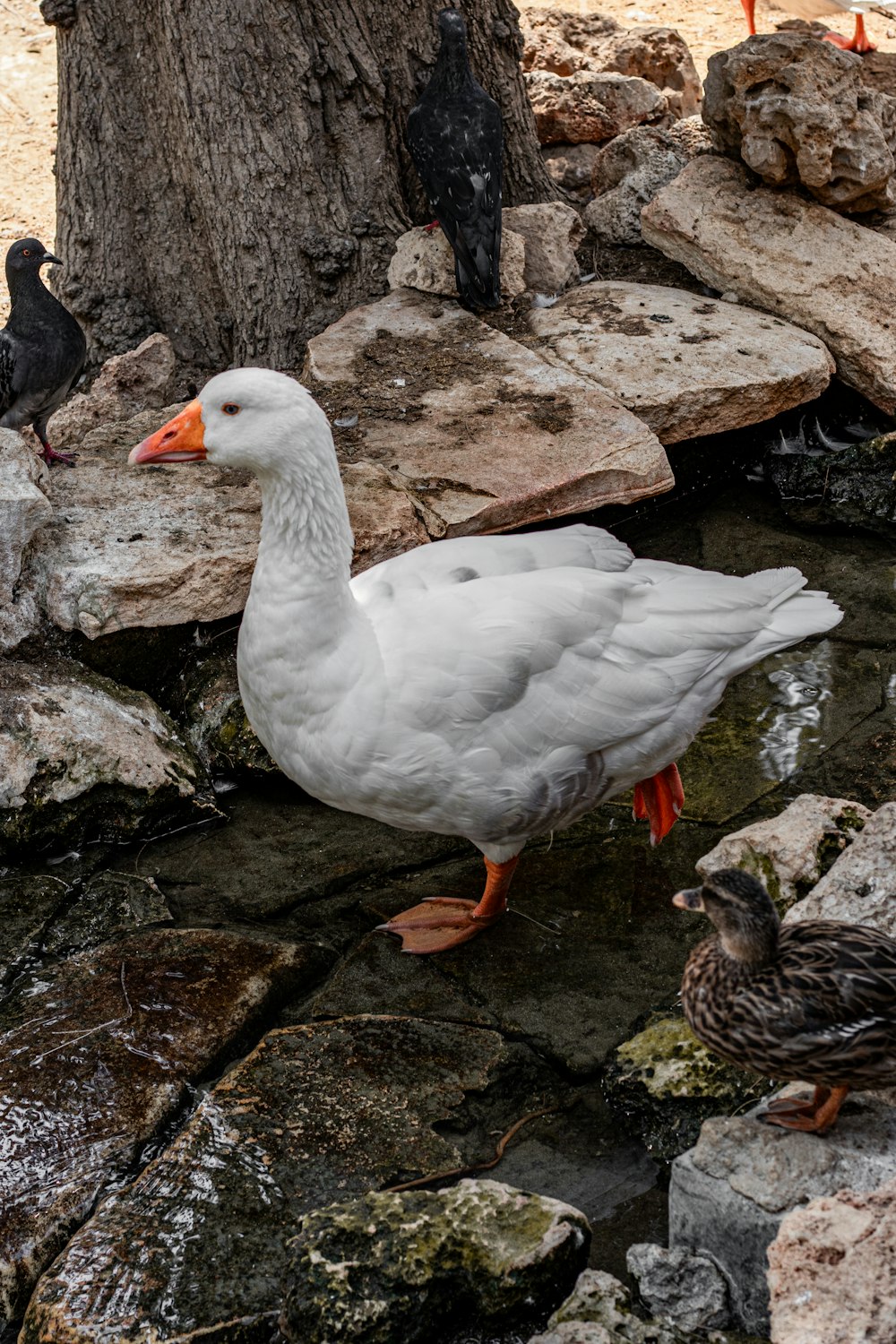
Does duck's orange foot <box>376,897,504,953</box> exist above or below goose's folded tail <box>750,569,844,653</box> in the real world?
below

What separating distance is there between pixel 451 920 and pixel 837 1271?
1.81 metres

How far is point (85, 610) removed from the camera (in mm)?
4719

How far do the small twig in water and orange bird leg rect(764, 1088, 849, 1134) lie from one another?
649 mm

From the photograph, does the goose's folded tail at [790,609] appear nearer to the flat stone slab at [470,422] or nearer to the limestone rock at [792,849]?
the limestone rock at [792,849]

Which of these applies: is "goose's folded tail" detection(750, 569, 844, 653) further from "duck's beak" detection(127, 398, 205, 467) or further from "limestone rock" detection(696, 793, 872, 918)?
"duck's beak" detection(127, 398, 205, 467)

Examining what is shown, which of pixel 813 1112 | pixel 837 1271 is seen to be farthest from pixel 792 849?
pixel 837 1271

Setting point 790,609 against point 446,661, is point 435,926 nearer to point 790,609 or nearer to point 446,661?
point 446,661

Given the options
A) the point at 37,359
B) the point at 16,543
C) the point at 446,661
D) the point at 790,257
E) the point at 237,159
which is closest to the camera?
the point at 446,661

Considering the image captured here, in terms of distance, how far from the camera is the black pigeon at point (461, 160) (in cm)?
628

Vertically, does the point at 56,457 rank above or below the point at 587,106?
below

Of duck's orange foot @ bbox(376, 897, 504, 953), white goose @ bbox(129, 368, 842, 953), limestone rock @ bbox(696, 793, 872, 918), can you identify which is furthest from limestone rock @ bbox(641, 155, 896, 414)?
duck's orange foot @ bbox(376, 897, 504, 953)

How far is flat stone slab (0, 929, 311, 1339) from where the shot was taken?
304 centimetres

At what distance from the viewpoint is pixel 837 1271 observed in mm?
2352

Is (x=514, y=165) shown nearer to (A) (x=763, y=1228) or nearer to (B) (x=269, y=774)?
(B) (x=269, y=774)
